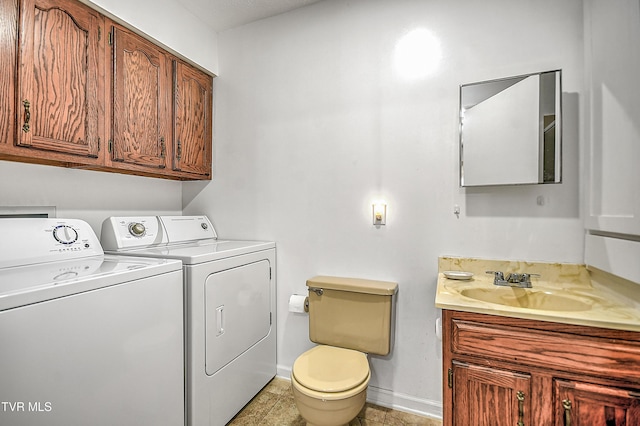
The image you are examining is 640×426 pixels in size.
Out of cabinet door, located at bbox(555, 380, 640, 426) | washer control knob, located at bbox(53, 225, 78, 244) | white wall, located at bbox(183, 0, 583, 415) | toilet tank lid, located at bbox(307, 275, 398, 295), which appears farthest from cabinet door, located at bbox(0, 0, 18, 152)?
cabinet door, located at bbox(555, 380, 640, 426)

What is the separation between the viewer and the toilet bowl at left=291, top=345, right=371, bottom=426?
1.49 metres

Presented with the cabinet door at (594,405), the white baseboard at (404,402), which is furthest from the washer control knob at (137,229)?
the cabinet door at (594,405)

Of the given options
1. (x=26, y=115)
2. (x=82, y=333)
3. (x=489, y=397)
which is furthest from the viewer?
(x=26, y=115)

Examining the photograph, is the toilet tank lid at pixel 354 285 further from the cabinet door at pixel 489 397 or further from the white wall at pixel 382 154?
the cabinet door at pixel 489 397

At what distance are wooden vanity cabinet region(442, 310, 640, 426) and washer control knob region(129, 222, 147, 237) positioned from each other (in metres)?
1.86

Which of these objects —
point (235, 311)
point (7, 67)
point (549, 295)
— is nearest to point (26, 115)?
point (7, 67)

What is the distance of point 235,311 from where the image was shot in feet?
6.35

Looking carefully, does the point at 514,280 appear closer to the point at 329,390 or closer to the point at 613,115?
the point at 613,115

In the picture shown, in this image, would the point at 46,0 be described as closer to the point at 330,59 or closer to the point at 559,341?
the point at 330,59

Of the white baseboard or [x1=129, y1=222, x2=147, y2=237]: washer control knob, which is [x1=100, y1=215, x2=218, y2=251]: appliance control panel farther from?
the white baseboard

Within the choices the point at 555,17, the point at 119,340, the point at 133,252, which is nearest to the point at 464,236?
the point at 555,17

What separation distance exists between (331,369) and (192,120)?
1.96 meters

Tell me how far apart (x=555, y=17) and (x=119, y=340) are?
2.57 meters

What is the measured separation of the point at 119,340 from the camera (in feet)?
4.14
